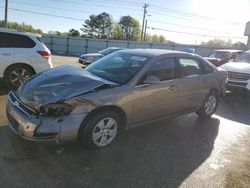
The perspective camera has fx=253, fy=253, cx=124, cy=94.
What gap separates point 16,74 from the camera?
698 centimetres

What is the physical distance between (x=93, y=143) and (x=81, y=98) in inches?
28.9

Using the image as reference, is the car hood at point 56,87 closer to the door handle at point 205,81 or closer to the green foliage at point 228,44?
the door handle at point 205,81

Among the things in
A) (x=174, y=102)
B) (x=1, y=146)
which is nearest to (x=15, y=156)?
(x=1, y=146)

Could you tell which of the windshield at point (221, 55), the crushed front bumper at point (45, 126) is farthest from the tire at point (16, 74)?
the windshield at point (221, 55)

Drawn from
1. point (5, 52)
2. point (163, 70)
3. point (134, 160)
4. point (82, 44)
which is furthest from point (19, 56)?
point (82, 44)

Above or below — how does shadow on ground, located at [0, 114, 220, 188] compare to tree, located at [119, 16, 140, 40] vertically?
below

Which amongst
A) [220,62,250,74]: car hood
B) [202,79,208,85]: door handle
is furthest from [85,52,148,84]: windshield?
[220,62,250,74]: car hood

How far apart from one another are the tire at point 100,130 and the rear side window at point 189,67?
181 cm

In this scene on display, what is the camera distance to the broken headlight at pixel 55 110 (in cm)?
341

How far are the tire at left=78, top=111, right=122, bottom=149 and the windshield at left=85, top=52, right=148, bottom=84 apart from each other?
63 cm

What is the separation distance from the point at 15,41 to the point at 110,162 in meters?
4.98

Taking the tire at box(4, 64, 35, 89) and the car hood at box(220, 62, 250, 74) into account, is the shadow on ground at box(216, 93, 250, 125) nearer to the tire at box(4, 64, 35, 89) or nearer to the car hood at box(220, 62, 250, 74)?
the car hood at box(220, 62, 250, 74)

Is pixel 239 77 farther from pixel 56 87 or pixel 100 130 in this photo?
pixel 56 87

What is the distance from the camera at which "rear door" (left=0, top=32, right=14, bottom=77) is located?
6.73 metres
